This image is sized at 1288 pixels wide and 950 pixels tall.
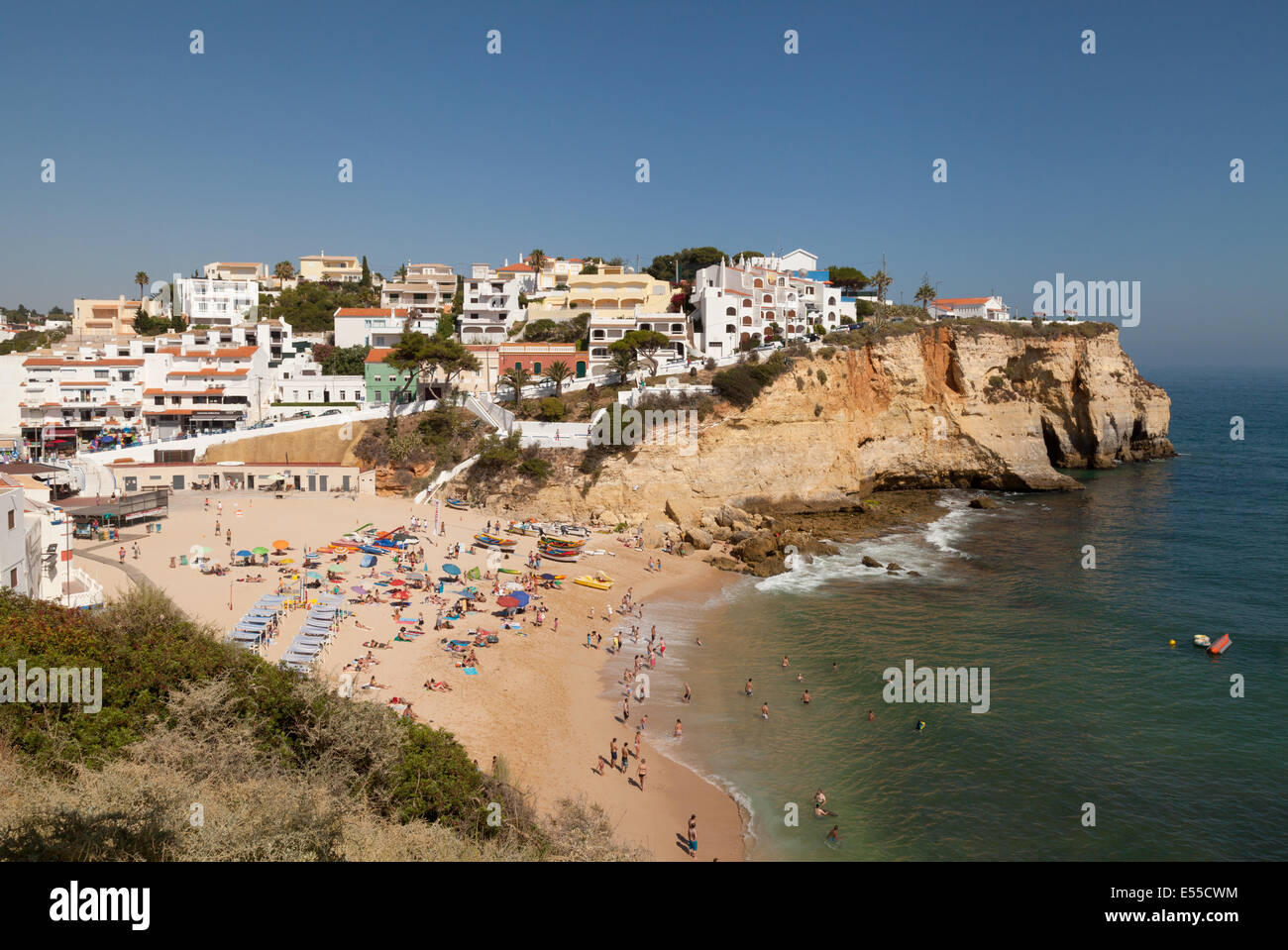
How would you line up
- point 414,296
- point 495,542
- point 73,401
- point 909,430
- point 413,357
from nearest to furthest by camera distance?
point 495,542
point 413,357
point 73,401
point 909,430
point 414,296

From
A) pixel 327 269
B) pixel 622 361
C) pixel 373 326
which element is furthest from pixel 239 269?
pixel 622 361


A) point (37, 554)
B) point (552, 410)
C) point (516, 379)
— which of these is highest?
point (516, 379)

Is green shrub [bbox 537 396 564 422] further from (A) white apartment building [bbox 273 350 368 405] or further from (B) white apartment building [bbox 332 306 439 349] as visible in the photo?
(B) white apartment building [bbox 332 306 439 349]

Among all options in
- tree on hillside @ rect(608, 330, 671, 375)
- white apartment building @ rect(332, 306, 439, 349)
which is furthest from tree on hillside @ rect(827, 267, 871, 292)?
white apartment building @ rect(332, 306, 439, 349)

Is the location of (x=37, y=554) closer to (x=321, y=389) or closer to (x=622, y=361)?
(x=622, y=361)

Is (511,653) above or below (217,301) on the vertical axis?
below
